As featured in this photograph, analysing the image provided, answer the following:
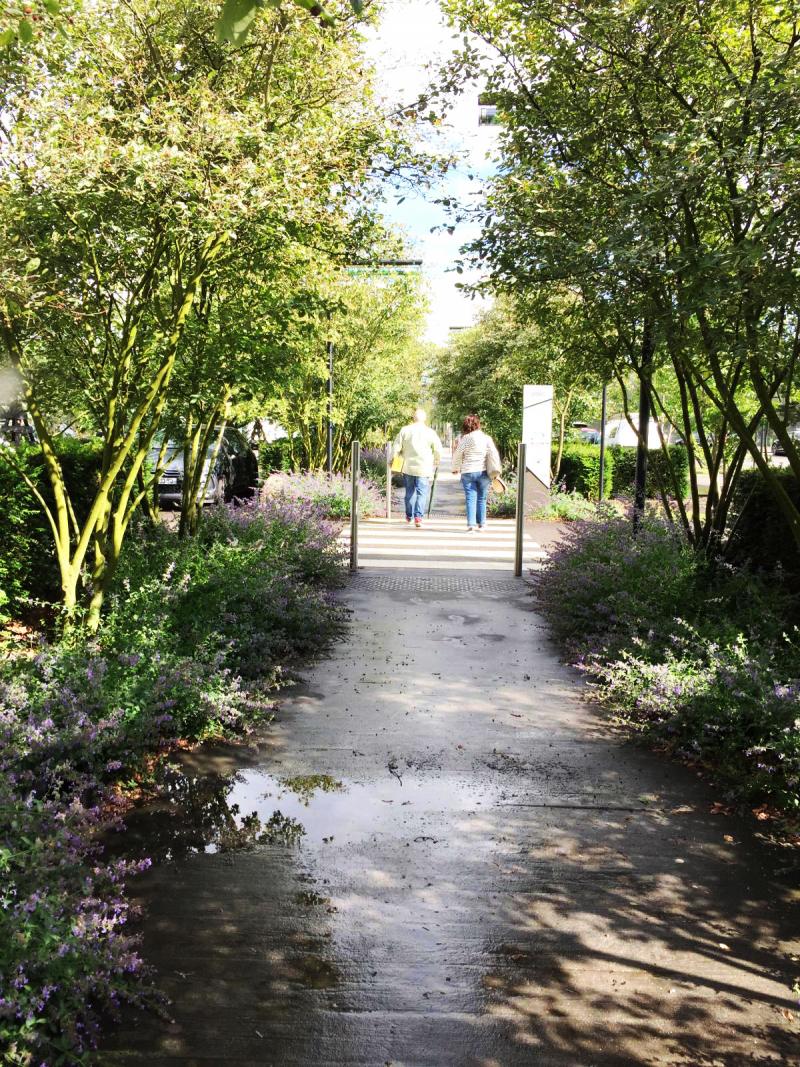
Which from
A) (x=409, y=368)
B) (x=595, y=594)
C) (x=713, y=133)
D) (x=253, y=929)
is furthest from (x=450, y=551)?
(x=409, y=368)

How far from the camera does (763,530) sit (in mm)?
7465

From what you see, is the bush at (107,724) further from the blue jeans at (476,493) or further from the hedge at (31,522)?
the blue jeans at (476,493)

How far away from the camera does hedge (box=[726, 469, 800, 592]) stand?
6898mm

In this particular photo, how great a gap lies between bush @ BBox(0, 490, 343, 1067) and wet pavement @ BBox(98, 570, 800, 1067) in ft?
0.60

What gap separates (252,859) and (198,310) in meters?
4.98

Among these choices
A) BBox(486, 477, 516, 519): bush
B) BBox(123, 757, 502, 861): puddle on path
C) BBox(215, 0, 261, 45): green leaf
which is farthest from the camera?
BBox(486, 477, 516, 519): bush

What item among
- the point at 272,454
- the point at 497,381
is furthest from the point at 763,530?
the point at 497,381

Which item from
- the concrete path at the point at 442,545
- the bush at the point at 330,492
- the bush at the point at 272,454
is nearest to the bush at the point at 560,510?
the concrete path at the point at 442,545

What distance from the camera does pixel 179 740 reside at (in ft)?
15.8

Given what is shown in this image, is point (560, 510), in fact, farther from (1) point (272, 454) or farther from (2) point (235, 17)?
(2) point (235, 17)

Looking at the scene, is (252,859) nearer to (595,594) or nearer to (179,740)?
(179,740)

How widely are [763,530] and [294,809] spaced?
16.4 feet

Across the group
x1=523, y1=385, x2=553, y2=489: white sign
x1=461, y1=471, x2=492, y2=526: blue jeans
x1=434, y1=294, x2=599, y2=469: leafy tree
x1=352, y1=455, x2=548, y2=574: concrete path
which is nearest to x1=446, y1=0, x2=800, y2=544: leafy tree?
x1=352, y1=455, x2=548, y2=574: concrete path

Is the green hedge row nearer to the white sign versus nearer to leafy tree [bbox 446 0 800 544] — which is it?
the white sign
